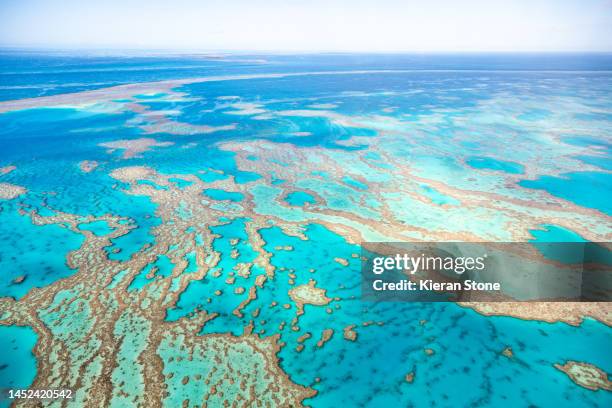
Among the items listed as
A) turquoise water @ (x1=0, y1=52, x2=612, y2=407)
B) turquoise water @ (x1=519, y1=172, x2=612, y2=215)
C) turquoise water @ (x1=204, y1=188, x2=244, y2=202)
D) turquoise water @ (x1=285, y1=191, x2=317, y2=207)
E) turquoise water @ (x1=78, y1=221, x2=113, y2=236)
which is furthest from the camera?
turquoise water @ (x1=204, y1=188, x2=244, y2=202)

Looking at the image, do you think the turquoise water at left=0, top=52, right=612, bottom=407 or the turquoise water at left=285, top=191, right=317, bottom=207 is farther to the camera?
the turquoise water at left=285, top=191, right=317, bottom=207

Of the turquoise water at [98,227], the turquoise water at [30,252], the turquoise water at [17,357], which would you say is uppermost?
the turquoise water at [98,227]

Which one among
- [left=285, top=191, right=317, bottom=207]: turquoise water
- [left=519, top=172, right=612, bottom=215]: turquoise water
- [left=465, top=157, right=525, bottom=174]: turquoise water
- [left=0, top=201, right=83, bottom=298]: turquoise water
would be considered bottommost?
[left=0, top=201, right=83, bottom=298]: turquoise water

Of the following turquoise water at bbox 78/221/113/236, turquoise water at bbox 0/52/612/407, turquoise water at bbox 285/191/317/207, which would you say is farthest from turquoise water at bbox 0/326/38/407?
turquoise water at bbox 285/191/317/207

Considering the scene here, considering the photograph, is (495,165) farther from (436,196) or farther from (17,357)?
(17,357)

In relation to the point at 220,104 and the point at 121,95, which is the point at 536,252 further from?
the point at 121,95

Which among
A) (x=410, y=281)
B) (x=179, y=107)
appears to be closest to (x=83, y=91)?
(x=179, y=107)

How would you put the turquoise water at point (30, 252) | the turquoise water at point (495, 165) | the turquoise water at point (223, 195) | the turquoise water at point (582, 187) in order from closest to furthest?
the turquoise water at point (30, 252), the turquoise water at point (582, 187), the turquoise water at point (223, 195), the turquoise water at point (495, 165)

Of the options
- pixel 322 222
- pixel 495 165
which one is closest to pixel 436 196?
pixel 322 222

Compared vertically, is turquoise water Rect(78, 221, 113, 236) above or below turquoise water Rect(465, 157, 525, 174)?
below

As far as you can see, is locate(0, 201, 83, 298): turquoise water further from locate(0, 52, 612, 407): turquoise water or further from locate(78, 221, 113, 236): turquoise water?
locate(78, 221, 113, 236): turquoise water

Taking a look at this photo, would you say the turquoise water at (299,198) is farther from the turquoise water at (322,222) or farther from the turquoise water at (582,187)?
the turquoise water at (582,187)

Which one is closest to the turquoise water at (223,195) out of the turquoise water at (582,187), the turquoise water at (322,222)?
the turquoise water at (322,222)
